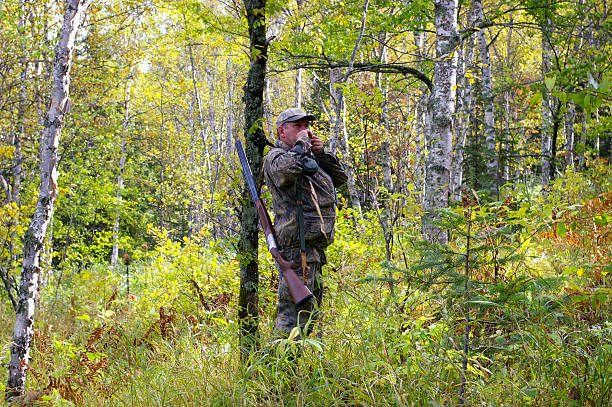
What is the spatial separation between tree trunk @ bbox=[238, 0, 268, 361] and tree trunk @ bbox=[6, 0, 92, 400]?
83.4 inches

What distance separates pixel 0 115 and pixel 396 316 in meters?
8.99

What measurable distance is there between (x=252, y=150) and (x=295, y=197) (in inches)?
19.2

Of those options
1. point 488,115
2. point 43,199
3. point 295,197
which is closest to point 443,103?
point 295,197

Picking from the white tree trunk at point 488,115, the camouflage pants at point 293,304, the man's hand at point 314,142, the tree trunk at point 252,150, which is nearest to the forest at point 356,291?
the tree trunk at point 252,150

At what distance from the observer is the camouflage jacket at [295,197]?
331 cm

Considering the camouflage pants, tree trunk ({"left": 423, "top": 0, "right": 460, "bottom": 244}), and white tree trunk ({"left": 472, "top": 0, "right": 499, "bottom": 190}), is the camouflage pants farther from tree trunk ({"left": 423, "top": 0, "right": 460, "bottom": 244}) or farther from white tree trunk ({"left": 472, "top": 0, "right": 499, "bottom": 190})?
white tree trunk ({"left": 472, "top": 0, "right": 499, "bottom": 190})

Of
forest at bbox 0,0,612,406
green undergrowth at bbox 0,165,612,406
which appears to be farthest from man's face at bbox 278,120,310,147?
green undergrowth at bbox 0,165,612,406

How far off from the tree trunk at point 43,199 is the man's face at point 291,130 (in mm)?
2277

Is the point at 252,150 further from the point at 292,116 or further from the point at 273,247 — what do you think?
the point at 273,247

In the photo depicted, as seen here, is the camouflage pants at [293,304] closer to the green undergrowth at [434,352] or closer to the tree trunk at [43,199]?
the green undergrowth at [434,352]

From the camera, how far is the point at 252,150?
348 centimetres

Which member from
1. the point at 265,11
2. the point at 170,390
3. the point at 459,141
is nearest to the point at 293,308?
the point at 170,390

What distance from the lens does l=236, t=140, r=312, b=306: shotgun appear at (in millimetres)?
2998

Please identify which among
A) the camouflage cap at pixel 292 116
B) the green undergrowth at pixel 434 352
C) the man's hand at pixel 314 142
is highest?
the camouflage cap at pixel 292 116
